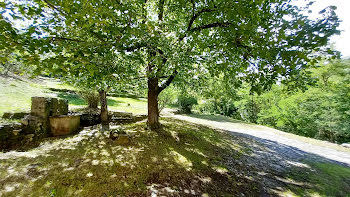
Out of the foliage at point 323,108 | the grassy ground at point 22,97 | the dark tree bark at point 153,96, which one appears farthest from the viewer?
the foliage at point 323,108

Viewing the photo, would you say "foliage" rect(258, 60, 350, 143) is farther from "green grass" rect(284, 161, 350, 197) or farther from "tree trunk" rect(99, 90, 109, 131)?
"tree trunk" rect(99, 90, 109, 131)

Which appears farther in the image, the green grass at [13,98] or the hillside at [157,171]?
the green grass at [13,98]

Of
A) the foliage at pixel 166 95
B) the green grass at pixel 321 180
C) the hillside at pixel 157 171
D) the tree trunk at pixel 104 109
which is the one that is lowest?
the green grass at pixel 321 180

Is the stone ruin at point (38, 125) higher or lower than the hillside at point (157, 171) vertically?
higher

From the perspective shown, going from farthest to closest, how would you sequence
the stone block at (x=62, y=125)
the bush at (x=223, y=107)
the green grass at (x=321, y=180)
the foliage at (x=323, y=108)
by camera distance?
1. the bush at (x=223, y=107)
2. the foliage at (x=323, y=108)
3. the stone block at (x=62, y=125)
4. the green grass at (x=321, y=180)

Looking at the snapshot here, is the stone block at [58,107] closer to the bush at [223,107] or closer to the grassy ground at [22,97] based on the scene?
the grassy ground at [22,97]

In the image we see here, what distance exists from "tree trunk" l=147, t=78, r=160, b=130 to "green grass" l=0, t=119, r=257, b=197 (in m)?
1.46

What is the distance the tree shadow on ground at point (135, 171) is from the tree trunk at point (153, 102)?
132 cm

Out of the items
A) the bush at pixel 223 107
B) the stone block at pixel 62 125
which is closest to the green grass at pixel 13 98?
the stone block at pixel 62 125

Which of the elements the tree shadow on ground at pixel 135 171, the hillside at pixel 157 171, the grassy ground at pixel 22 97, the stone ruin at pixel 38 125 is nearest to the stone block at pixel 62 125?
the stone ruin at pixel 38 125

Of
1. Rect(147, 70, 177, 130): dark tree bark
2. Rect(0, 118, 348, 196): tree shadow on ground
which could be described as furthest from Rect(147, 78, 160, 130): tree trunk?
Rect(0, 118, 348, 196): tree shadow on ground

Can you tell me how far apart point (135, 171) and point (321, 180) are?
4519mm

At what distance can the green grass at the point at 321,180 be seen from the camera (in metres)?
3.25

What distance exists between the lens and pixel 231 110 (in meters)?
23.4
